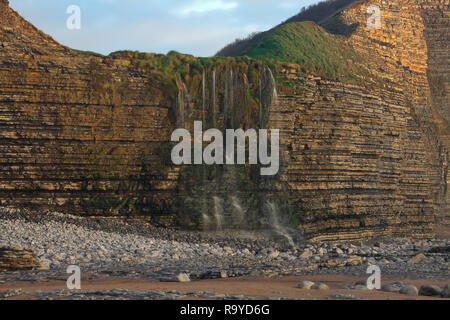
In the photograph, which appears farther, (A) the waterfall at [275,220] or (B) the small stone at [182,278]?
(A) the waterfall at [275,220]

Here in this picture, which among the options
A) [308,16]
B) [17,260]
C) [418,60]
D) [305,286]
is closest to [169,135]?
[17,260]

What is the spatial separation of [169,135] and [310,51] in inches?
460

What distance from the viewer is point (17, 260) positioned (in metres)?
13.7

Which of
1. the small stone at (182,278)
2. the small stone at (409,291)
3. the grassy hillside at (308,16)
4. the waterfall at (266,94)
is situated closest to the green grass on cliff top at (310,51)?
the waterfall at (266,94)

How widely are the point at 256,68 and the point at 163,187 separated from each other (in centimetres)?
799

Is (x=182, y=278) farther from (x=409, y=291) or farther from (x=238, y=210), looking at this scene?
(x=238, y=210)

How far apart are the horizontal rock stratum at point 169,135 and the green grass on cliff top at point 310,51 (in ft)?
4.56

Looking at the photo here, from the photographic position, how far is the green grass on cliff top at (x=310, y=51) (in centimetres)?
3141

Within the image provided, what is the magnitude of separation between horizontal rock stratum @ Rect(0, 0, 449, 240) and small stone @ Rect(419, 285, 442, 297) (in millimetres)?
16810

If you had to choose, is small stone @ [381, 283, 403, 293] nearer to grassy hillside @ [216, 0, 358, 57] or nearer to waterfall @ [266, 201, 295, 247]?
waterfall @ [266, 201, 295, 247]

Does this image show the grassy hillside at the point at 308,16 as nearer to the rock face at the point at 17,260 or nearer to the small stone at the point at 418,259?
the small stone at the point at 418,259

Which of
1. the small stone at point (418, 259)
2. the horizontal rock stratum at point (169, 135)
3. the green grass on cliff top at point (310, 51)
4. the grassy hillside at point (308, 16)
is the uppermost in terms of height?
the grassy hillside at point (308, 16)

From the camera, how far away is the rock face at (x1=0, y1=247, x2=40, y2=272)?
13594 millimetres
